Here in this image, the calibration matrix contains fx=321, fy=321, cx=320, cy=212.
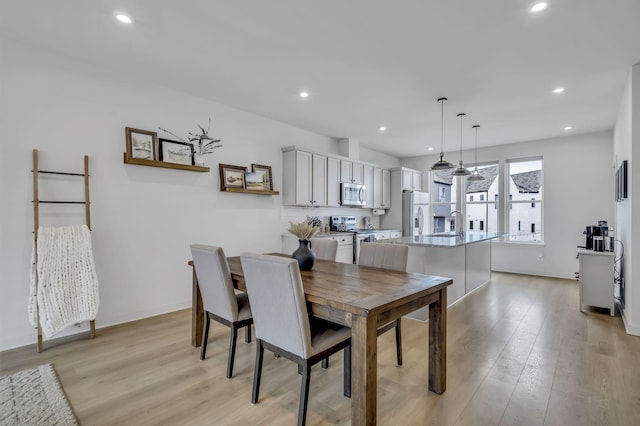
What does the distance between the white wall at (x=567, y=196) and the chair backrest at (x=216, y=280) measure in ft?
20.0

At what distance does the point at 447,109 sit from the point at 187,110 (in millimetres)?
3369

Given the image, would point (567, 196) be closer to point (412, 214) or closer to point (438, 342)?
point (412, 214)

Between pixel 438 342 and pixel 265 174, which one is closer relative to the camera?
pixel 438 342

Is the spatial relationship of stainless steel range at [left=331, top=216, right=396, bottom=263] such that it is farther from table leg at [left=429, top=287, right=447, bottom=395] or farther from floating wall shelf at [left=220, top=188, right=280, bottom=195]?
table leg at [left=429, top=287, right=447, bottom=395]

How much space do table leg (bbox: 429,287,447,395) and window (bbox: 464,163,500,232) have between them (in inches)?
209

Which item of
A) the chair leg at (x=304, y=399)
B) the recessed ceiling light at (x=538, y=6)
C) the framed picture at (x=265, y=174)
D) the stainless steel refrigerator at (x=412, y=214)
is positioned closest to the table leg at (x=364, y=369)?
the chair leg at (x=304, y=399)

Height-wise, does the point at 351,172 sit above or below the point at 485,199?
above

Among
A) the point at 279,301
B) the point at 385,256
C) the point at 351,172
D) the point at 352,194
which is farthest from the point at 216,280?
the point at 351,172

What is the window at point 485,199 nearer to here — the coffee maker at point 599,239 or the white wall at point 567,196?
the white wall at point 567,196

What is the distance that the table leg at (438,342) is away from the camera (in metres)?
2.09

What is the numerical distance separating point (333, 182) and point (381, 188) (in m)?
1.63

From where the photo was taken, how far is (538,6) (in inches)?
86.0

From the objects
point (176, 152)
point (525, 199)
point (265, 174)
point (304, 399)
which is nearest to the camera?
point (304, 399)

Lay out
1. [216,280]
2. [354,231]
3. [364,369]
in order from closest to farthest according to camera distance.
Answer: [364,369] < [216,280] < [354,231]
